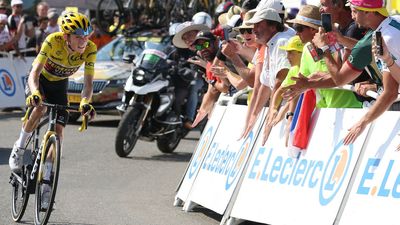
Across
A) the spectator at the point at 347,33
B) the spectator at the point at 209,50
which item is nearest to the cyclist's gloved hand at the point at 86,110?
the spectator at the point at 347,33

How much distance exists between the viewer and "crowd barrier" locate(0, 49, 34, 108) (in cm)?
2275

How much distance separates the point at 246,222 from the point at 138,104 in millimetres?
6189

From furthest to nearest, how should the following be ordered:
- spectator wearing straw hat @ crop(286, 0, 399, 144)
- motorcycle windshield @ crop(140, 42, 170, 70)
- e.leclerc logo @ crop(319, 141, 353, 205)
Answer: motorcycle windshield @ crop(140, 42, 170, 70) < e.leclerc logo @ crop(319, 141, 353, 205) < spectator wearing straw hat @ crop(286, 0, 399, 144)

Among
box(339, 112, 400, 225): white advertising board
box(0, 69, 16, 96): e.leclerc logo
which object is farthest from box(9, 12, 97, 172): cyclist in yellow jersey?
box(0, 69, 16, 96): e.leclerc logo

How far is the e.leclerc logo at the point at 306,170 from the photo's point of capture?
26.1 feet

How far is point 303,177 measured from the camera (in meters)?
8.50

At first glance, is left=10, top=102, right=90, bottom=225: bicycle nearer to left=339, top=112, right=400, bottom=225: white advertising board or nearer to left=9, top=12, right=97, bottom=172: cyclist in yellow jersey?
left=9, top=12, right=97, bottom=172: cyclist in yellow jersey

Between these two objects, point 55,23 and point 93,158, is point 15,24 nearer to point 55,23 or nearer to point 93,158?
point 55,23

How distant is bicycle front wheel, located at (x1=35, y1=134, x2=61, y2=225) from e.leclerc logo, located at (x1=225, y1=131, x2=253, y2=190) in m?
1.64

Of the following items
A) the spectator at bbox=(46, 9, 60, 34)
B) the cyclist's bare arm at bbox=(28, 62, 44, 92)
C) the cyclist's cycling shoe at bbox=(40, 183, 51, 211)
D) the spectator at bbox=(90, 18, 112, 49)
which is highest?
the cyclist's bare arm at bbox=(28, 62, 44, 92)

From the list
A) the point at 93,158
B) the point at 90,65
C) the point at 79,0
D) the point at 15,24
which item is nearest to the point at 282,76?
the point at 90,65

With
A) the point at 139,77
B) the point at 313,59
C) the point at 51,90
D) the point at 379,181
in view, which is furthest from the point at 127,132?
the point at 379,181

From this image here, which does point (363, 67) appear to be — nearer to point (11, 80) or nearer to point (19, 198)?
point (19, 198)

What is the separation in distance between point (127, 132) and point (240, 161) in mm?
5845
